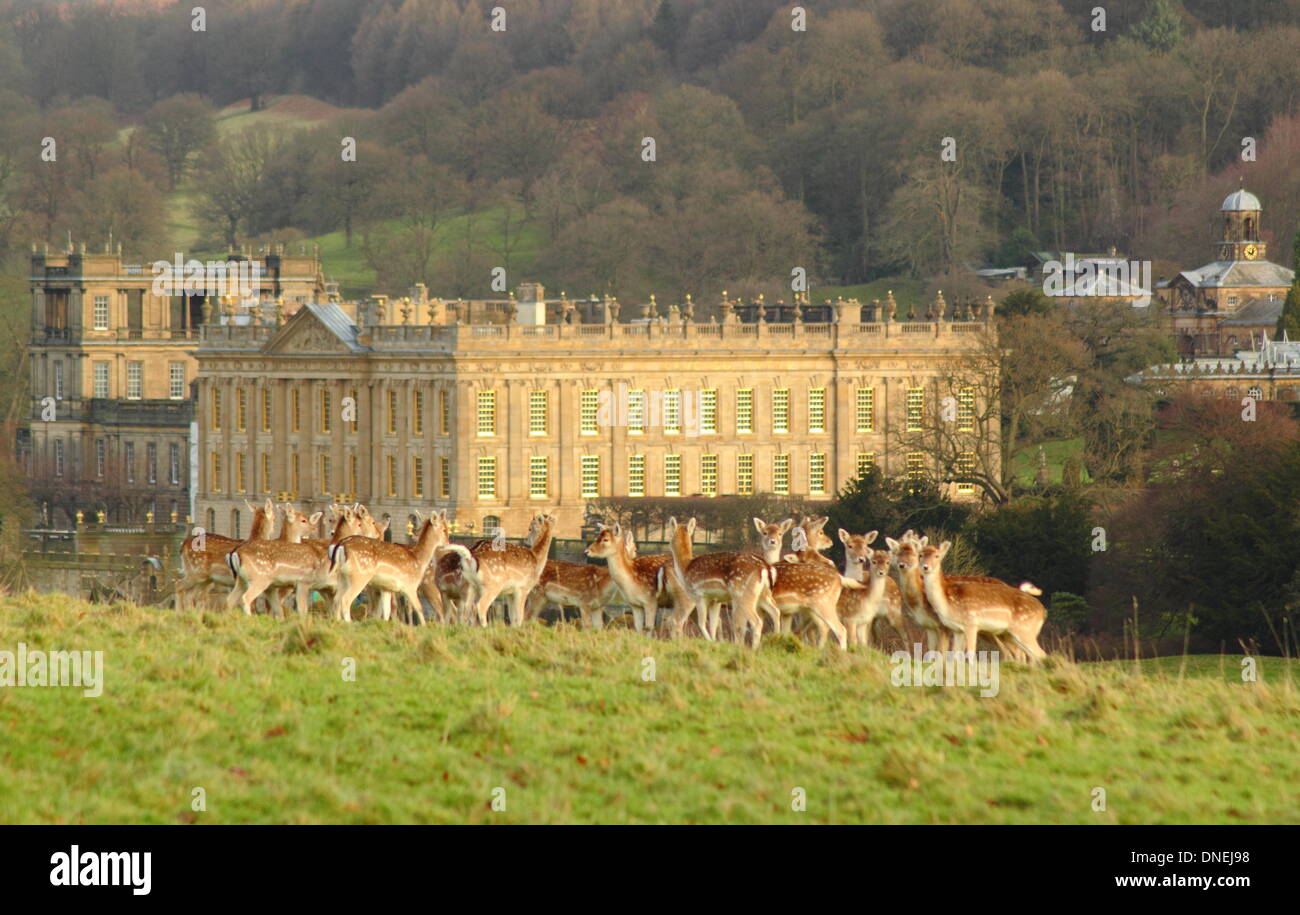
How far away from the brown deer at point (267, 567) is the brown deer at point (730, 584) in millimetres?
4539

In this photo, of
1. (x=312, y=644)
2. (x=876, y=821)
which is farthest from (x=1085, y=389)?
(x=876, y=821)

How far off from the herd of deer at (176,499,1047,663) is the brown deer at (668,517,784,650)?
0.05 ft

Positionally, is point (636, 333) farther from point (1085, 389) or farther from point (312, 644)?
point (312, 644)

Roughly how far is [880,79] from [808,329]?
80.9 meters

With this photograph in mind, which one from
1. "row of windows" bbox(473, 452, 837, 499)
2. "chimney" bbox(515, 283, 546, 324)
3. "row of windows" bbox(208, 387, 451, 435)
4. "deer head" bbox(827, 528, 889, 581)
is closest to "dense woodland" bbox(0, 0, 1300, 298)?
"chimney" bbox(515, 283, 546, 324)

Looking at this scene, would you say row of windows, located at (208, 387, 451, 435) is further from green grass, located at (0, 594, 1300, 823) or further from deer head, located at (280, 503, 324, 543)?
green grass, located at (0, 594, 1300, 823)

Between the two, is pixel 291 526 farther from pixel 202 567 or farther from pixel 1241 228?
pixel 1241 228

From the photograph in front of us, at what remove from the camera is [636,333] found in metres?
104

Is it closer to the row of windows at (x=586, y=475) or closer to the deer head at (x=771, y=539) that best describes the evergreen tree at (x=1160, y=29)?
the row of windows at (x=586, y=475)

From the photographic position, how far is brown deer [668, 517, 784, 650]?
36094mm

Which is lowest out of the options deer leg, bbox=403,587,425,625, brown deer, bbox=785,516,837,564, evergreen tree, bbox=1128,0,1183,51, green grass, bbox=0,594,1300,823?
green grass, bbox=0,594,1300,823

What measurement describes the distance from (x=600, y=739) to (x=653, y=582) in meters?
11.2

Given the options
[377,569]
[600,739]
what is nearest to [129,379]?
[377,569]

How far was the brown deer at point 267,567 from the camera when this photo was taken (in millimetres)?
37625
